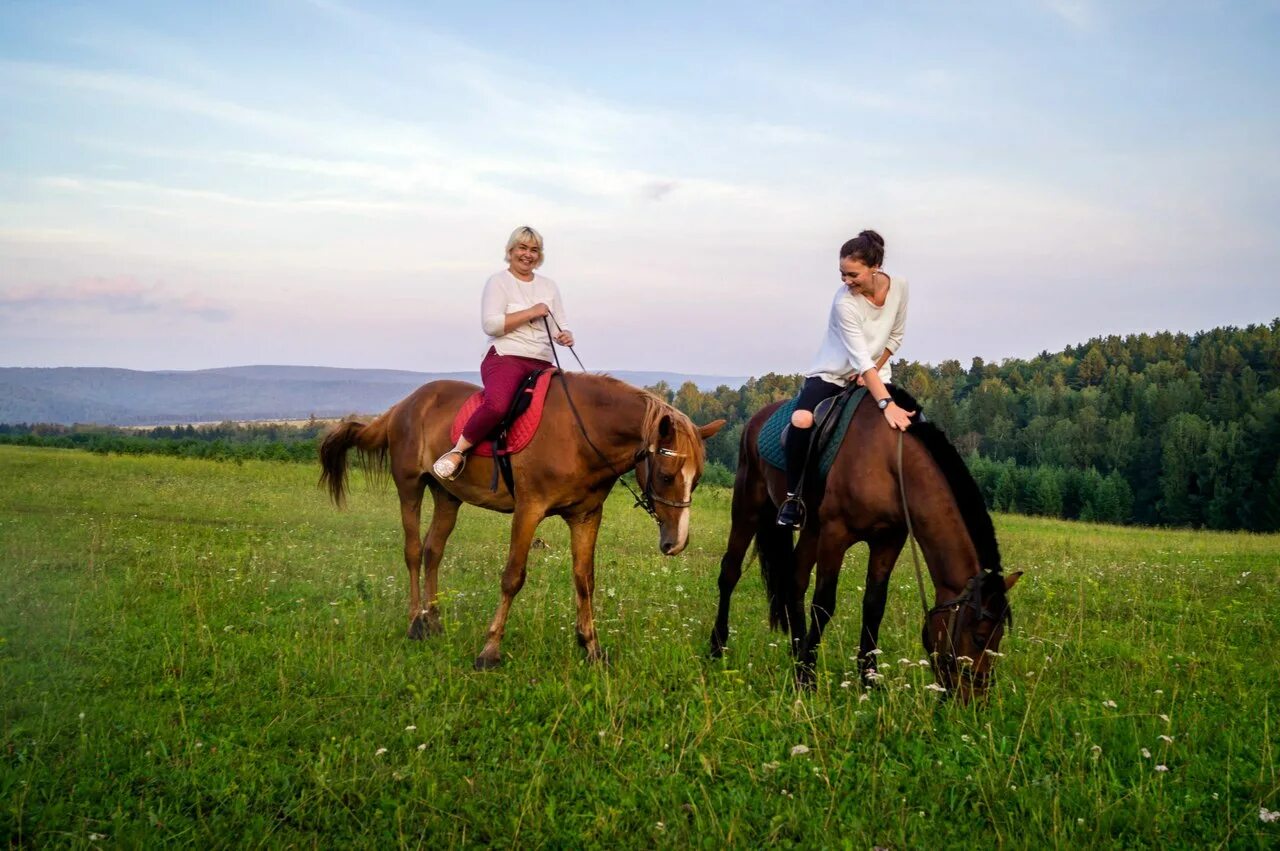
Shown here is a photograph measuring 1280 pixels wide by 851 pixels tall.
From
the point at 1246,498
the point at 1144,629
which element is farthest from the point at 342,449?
the point at 1246,498

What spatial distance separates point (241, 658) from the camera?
6.28m

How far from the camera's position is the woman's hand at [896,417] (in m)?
5.53

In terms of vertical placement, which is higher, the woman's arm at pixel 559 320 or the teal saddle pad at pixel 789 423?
the woman's arm at pixel 559 320

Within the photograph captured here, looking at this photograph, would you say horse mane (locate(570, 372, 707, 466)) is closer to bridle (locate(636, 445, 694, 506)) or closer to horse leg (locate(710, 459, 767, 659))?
bridle (locate(636, 445, 694, 506))

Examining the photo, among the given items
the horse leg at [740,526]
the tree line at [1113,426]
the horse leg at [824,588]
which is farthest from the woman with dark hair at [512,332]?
the tree line at [1113,426]

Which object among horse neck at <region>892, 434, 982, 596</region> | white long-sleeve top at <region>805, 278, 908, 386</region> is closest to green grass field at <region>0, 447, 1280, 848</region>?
horse neck at <region>892, 434, 982, 596</region>

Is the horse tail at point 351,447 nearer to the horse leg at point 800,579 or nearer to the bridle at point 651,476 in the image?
the bridle at point 651,476

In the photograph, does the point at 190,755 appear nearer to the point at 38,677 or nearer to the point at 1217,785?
the point at 38,677

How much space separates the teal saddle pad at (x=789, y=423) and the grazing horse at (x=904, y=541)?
6cm

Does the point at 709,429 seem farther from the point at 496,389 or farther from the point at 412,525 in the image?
the point at 412,525

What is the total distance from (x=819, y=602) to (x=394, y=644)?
12.0ft

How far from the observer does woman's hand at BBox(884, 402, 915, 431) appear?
553cm

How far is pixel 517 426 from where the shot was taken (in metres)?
6.79

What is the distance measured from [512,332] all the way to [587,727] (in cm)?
339
